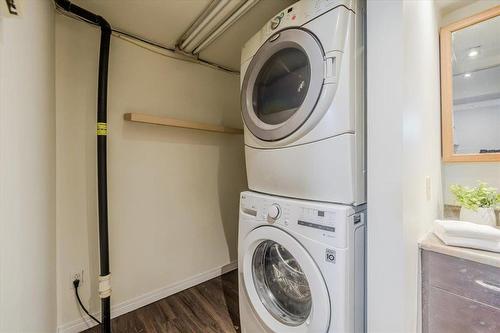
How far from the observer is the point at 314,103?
957 mm

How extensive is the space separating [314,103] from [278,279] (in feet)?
3.30

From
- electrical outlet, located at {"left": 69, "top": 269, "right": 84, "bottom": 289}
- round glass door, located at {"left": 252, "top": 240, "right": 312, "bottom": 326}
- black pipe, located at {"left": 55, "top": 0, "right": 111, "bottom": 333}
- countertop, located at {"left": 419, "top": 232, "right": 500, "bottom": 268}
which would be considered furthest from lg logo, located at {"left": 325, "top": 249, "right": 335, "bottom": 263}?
electrical outlet, located at {"left": 69, "top": 269, "right": 84, "bottom": 289}

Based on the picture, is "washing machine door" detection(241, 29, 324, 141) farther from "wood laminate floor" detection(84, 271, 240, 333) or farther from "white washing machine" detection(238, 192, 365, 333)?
"wood laminate floor" detection(84, 271, 240, 333)

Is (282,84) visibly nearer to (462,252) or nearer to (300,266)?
(300,266)

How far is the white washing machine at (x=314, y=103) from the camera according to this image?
36.1 inches

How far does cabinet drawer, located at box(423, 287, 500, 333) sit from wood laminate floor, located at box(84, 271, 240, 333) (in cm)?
116

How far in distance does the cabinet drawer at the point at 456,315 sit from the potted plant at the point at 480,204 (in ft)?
1.61

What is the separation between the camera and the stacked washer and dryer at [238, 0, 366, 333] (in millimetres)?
908

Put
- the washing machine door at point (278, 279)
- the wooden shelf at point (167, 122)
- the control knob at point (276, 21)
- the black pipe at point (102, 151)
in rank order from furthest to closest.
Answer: the wooden shelf at point (167, 122) → the black pipe at point (102, 151) → the control knob at point (276, 21) → the washing machine door at point (278, 279)

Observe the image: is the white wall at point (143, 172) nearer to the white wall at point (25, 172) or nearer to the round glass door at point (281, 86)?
the white wall at point (25, 172)

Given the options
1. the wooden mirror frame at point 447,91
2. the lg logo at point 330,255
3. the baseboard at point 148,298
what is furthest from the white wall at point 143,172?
the wooden mirror frame at point 447,91

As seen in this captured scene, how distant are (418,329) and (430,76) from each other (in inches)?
50.0

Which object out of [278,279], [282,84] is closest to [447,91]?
[282,84]

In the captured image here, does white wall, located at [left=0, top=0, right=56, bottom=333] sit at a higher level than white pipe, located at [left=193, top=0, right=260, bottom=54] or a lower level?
lower
